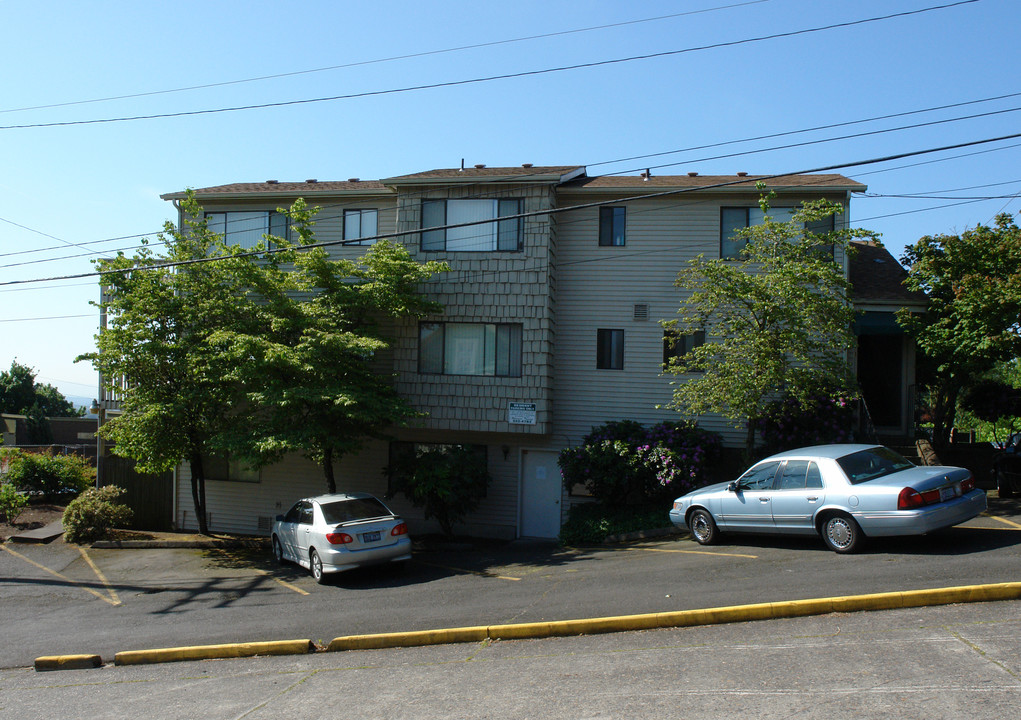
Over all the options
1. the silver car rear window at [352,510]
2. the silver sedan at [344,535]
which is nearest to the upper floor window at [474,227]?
the silver sedan at [344,535]

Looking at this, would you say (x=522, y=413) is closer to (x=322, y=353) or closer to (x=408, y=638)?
(x=322, y=353)

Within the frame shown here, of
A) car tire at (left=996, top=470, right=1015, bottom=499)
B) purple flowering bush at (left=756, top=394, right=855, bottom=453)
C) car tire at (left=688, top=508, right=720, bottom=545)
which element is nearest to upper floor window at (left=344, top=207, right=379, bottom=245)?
purple flowering bush at (left=756, top=394, right=855, bottom=453)

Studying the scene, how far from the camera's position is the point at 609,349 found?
18.8 m

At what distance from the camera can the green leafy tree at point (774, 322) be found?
1441cm

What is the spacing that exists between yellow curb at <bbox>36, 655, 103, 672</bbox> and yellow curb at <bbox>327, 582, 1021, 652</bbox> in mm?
3793

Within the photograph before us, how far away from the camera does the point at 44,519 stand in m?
21.2

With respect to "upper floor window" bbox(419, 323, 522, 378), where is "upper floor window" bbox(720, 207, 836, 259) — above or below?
above

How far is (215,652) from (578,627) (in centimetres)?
467

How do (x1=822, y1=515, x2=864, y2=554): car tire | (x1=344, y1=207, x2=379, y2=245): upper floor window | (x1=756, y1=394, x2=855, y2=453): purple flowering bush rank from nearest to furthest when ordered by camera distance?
(x1=822, y1=515, x2=864, y2=554): car tire → (x1=756, y1=394, x2=855, y2=453): purple flowering bush → (x1=344, y1=207, x2=379, y2=245): upper floor window

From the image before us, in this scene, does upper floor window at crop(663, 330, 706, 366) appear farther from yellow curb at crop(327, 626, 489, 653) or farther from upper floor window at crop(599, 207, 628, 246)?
yellow curb at crop(327, 626, 489, 653)

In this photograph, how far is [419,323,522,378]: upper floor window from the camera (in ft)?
60.8

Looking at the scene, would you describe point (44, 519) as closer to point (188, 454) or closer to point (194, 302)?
point (188, 454)

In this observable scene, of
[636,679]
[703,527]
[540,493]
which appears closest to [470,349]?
[540,493]

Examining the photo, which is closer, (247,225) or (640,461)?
(640,461)
